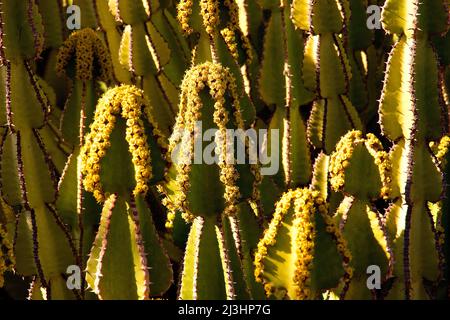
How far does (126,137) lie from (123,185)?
4.3 inches

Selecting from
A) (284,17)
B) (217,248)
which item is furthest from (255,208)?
(284,17)

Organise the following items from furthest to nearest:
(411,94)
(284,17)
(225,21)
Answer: (284,17) < (225,21) < (411,94)

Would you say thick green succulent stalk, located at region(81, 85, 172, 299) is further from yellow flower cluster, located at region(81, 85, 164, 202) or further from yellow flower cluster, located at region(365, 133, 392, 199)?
yellow flower cluster, located at region(365, 133, 392, 199)

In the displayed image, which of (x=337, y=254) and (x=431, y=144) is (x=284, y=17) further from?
(x=337, y=254)

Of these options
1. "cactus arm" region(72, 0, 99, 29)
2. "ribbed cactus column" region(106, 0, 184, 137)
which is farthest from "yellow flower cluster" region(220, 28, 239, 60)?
"cactus arm" region(72, 0, 99, 29)

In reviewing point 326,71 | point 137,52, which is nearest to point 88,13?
point 137,52

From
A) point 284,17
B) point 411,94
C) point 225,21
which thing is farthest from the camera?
point 284,17

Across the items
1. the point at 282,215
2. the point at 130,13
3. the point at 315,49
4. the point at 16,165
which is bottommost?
the point at 282,215

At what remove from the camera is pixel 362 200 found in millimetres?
1819

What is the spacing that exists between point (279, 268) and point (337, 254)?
124 millimetres

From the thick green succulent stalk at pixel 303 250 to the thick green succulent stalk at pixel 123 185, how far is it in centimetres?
27

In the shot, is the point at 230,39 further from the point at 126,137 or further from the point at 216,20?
the point at 126,137

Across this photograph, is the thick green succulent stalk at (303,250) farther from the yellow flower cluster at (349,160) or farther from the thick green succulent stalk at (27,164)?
the thick green succulent stalk at (27,164)

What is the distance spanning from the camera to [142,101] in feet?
5.34
